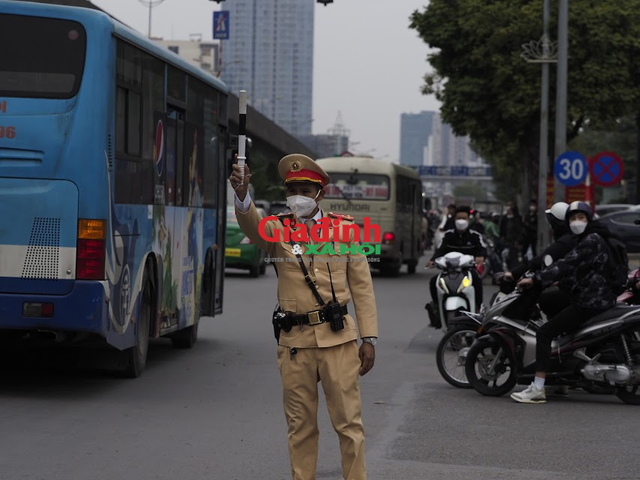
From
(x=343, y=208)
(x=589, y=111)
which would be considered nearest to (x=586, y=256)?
(x=343, y=208)

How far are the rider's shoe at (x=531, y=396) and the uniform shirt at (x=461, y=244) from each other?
4489 mm

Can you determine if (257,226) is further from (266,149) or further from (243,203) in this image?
(266,149)

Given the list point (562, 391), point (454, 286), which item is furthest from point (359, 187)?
point (562, 391)

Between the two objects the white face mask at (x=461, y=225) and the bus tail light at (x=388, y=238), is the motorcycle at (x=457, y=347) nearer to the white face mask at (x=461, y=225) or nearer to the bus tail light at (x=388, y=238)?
the white face mask at (x=461, y=225)

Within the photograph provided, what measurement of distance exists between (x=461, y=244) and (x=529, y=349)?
4.38 meters

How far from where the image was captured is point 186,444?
812cm

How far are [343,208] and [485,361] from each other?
2098cm

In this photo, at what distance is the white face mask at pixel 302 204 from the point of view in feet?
19.7

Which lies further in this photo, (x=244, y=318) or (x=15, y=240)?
(x=244, y=318)

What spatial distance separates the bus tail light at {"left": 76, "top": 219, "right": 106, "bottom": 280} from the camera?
9789 mm

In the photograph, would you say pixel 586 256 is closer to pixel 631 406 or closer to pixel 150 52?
pixel 631 406

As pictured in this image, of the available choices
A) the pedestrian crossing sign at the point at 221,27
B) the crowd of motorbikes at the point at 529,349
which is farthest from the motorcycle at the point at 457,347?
the pedestrian crossing sign at the point at 221,27

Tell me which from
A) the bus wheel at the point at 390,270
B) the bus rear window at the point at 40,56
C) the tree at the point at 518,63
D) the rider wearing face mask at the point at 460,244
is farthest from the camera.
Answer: the tree at the point at 518,63

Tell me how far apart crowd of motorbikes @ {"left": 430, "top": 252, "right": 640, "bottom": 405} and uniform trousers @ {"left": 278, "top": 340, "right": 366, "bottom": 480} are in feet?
15.7
